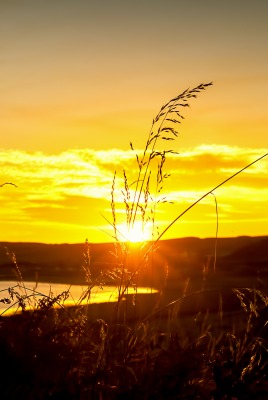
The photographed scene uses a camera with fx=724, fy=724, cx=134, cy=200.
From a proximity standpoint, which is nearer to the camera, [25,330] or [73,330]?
[25,330]

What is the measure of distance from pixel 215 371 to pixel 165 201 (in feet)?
3.82

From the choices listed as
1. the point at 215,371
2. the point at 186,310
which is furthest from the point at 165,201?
the point at 186,310

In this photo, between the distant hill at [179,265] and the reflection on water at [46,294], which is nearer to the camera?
the reflection on water at [46,294]

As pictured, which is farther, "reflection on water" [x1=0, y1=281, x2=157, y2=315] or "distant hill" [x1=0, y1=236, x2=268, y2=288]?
"distant hill" [x1=0, y1=236, x2=268, y2=288]

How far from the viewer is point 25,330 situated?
3508mm

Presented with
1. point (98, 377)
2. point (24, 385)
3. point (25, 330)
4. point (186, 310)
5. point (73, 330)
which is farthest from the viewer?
point (186, 310)

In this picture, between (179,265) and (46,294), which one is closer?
(46,294)

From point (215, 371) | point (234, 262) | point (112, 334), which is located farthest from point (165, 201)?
point (234, 262)

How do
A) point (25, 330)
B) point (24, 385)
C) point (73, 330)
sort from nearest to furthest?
point (24, 385) → point (25, 330) → point (73, 330)

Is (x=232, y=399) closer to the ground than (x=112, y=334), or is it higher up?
closer to the ground

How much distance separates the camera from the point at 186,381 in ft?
10.4

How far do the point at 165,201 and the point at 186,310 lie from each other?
9.82 meters

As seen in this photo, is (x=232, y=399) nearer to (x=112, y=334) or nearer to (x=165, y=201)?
(x=112, y=334)

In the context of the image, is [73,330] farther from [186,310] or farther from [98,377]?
[186,310]
